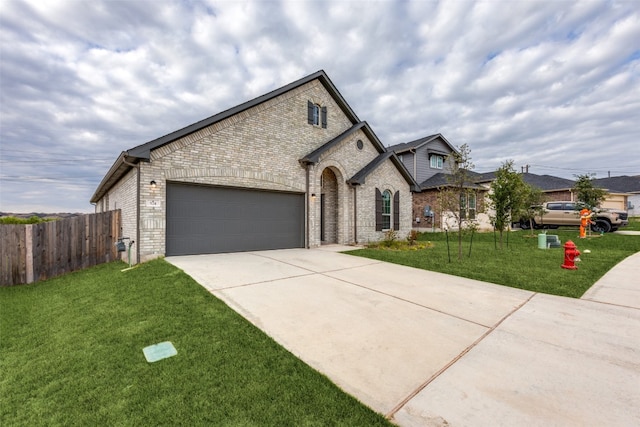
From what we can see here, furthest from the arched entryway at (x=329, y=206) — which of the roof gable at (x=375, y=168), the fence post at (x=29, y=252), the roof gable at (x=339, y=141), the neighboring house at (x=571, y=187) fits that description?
the neighboring house at (x=571, y=187)

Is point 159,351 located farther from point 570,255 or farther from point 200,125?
point 570,255

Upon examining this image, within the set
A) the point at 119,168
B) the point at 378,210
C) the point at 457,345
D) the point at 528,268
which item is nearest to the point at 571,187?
the point at 378,210

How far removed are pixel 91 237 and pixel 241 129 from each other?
20.2 feet

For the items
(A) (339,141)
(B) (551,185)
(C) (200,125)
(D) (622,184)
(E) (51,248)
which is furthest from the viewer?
(D) (622,184)

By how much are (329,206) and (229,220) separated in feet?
17.2

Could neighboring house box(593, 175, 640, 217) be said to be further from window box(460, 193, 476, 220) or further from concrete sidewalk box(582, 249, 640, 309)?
concrete sidewalk box(582, 249, 640, 309)

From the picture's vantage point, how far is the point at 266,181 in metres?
10.4

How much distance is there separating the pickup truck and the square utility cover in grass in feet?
64.7

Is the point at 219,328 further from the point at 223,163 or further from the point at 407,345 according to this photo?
the point at 223,163

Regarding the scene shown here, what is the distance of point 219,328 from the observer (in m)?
3.52

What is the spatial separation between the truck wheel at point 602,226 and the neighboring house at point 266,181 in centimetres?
1143

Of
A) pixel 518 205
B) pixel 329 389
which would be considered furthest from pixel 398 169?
pixel 329 389

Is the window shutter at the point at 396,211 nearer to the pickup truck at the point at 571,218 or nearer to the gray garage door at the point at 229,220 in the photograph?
the gray garage door at the point at 229,220

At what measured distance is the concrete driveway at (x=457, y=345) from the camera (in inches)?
85.3
